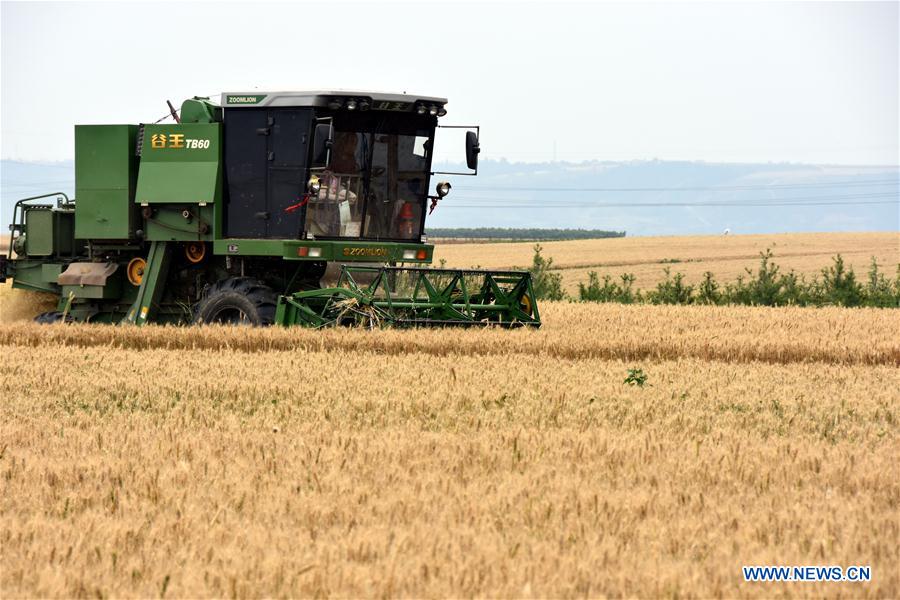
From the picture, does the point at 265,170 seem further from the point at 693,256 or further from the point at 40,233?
the point at 693,256

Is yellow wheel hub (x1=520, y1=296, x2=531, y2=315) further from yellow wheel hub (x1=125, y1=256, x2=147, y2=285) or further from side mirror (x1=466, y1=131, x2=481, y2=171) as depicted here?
yellow wheel hub (x1=125, y1=256, x2=147, y2=285)

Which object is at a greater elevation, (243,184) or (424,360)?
(243,184)

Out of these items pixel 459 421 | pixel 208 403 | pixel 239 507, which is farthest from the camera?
pixel 208 403

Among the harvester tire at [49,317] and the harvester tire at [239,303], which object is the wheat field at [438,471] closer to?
the harvester tire at [239,303]

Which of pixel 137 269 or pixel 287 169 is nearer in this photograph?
pixel 287 169

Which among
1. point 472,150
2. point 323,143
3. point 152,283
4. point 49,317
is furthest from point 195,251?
point 472,150

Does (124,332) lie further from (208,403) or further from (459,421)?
(459,421)

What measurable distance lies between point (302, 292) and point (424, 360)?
3077 mm

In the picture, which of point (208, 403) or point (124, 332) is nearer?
point (208, 403)

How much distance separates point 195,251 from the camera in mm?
15797

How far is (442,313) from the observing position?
46.9 feet

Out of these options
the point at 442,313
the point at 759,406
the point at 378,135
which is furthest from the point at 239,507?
the point at 378,135

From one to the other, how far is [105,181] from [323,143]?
359 centimetres

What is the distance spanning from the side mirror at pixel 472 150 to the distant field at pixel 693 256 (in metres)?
24.4
